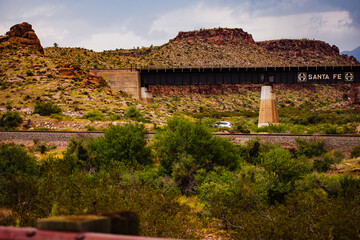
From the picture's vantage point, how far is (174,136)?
731 inches

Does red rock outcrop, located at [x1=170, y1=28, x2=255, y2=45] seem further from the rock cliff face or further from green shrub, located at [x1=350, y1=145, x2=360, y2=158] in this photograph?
green shrub, located at [x1=350, y1=145, x2=360, y2=158]

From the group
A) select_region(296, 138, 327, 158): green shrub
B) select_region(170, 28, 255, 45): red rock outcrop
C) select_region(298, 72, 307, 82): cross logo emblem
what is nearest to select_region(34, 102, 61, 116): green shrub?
select_region(296, 138, 327, 158): green shrub

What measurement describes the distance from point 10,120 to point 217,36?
10381cm

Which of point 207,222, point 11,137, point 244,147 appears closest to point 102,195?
point 207,222

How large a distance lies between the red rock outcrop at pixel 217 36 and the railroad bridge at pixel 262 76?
7791 centimetres

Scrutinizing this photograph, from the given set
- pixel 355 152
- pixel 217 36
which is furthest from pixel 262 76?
pixel 217 36

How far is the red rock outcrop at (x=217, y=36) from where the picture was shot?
123562mm

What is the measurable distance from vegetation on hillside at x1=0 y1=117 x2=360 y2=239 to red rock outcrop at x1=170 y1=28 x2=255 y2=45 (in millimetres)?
105312

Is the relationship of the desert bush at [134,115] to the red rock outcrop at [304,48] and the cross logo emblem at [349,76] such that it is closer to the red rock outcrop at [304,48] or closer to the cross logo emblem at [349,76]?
the cross logo emblem at [349,76]

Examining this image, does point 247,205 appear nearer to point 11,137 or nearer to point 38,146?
point 38,146

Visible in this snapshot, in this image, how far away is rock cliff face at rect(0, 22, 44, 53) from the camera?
2505 inches

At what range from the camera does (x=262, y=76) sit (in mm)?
42688

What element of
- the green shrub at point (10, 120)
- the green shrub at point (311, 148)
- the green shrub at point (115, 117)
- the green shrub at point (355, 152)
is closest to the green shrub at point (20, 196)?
the green shrub at point (311, 148)

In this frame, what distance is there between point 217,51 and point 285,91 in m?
29.9
